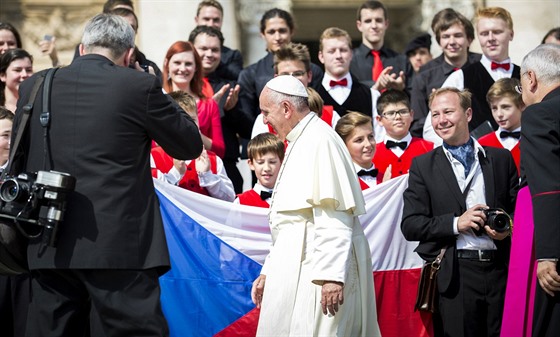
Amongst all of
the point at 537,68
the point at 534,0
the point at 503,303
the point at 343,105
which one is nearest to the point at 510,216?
the point at 503,303

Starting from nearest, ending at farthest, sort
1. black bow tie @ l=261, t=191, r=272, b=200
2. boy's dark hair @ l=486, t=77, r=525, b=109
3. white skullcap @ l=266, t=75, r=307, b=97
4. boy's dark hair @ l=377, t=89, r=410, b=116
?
1. white skullcap @ l=266, t=75, r=307, b=97
2. black bow tie @ l=261, t=191, r=272, b=200
3. boy's dark hair @ l=486, t=77, r=525, b=109
4. boy's dark hair @ l=377, t=89, r=410, b=116

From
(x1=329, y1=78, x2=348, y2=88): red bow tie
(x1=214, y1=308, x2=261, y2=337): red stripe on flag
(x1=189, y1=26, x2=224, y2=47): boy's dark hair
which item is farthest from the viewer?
(x1=189, y1=26, x2=224, y2=47): boy's dark hair

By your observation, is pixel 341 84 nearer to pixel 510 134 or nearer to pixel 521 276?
pixel 510 134

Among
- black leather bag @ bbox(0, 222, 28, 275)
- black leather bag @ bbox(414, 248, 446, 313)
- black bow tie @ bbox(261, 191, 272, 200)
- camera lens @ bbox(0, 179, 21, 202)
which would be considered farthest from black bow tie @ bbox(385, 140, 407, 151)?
A: camera lens @ bbox(0, 179, 21, 202)

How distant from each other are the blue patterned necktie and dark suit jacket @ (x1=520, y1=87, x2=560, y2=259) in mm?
1396

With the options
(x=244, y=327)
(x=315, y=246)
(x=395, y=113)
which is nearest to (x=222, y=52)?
(x=395, y=113)

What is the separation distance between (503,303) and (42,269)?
336 cm

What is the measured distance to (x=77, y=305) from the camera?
6512 mm

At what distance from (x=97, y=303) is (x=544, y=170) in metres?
2.77

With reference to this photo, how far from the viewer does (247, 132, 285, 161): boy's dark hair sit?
29.2ft

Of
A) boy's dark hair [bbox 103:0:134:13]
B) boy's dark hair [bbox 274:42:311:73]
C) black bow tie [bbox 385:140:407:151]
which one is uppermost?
boy's dark hair [bbox 103:0:134:13]

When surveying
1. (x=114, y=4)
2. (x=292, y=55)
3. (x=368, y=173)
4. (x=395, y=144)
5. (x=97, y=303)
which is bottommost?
(x=97, y=303)

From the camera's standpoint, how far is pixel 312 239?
6.91 meters

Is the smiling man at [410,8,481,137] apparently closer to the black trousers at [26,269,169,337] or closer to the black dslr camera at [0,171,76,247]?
the black trousers at [26,269,169,337]
